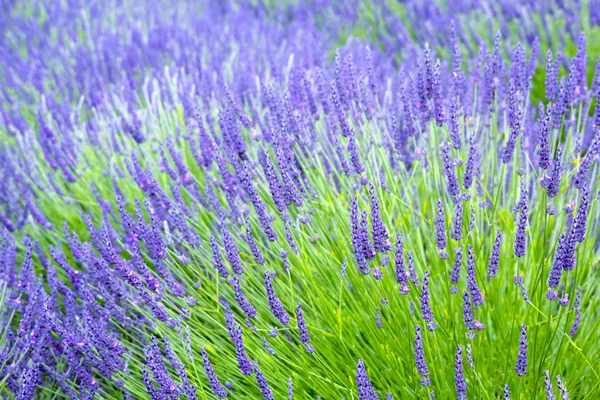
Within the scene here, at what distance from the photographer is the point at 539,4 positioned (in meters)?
4.47

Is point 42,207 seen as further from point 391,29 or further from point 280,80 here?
point 391,29

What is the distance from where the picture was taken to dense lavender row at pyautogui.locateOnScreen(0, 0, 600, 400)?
1.68 m

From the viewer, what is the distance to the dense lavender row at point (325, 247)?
66.1 inches

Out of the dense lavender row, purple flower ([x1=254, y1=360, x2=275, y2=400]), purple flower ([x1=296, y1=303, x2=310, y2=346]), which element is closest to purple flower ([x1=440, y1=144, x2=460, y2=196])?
the dense lavender row

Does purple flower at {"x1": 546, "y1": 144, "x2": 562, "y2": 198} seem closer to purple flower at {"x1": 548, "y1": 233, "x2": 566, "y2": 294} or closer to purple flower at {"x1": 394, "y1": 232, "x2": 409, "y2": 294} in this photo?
purple flower at {"x1": 548, "y1": 233, "x2": 566, "y2": 294}

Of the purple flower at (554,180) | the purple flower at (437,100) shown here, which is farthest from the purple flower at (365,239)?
the purple flower at (437,100)

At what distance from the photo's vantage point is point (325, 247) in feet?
7.23

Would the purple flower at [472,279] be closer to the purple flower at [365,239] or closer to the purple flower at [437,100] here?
the purple flower at [365,239]

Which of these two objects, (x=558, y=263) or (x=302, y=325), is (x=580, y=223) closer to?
(x=558, y=263)

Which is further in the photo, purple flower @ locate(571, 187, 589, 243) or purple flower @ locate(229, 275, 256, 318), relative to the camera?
purple flower @ locate(229, 275, 256, 318)

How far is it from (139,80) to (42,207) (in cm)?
157

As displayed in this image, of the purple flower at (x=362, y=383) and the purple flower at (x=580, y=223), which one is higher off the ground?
the purple flower at (x=580, y=223)

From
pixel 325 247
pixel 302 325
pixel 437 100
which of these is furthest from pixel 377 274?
pixel 437 100

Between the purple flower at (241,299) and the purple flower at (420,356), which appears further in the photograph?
the purple flower at (241,299)
